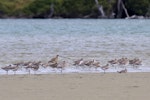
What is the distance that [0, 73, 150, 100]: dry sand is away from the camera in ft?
46.3

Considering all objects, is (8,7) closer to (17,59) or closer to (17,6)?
(17,6)

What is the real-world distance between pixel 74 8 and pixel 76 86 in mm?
79242

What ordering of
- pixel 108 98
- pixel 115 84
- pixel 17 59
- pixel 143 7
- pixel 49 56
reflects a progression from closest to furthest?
pixel 108 98
pixel 115 84
pixel 17 59
pixel 49 56
pixel 143 7

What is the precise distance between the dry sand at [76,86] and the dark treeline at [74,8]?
7059 cm

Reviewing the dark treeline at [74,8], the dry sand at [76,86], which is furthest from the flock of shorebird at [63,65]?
the dark treeline at [74,8]

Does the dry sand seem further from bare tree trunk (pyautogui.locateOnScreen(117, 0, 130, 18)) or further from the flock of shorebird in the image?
bare tree trunk (pyautogui.locateOnScreen(117, 0, 130, 18))

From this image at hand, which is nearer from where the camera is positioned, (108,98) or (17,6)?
(108,98)

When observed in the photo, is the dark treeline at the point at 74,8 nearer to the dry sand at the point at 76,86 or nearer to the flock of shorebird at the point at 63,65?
the flock of shorebird at the point at 63,65

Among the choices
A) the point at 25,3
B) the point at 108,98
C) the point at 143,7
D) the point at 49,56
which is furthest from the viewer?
the point at 25,3

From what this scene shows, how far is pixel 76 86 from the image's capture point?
623 inches

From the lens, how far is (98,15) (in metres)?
92.8

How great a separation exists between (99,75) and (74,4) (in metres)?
77.3

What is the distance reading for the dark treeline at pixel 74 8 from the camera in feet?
297

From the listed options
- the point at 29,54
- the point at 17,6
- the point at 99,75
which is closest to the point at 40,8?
the point at 17,6
